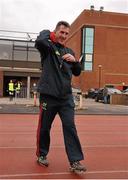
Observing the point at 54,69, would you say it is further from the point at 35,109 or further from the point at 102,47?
the point at 102,47

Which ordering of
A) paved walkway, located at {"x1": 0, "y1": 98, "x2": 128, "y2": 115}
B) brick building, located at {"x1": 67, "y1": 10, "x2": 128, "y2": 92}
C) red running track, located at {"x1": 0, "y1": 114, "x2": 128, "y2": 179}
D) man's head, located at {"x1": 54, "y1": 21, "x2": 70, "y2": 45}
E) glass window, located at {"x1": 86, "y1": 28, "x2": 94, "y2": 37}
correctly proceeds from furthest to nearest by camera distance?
1. glass window, located at {"x1": 86, "y1": 28, "x2": 94, "y2": 37}
2. brick building, located at {"x1": 67, "y1": 10, "x2": 128, "y2": 92}
3. paved walkway, located at {"x1": 0, "y1": 98, "x2": 128, "y2": 115}
4. man's head, located at {"x1": 54, "y1": 21, "x2": 70, "y2": 45}
5. red running track, located at {"x1": 0, "y1": 114, "x2": 128, "y2": 179}

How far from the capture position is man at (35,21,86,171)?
6473 mm

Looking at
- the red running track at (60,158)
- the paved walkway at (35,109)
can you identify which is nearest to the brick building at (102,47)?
the paved walkway at (35,109)

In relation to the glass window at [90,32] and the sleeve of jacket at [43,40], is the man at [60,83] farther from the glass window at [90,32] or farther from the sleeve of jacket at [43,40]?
the glass window at [90,32]

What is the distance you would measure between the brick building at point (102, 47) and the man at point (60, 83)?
223 feet

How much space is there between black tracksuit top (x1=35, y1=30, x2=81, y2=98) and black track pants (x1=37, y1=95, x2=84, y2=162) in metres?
0.14

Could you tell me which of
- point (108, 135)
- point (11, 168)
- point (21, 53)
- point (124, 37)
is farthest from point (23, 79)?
point (11, 168)

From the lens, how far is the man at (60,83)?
647 cm

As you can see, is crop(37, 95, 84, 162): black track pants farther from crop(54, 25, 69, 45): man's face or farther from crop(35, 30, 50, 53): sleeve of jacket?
crop(54, 25, 69, 45): man's face

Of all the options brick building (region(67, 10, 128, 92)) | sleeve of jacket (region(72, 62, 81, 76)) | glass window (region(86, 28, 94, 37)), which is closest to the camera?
sleeve of jacket (region(72, 62, 81, 76))

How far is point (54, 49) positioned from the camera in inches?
259

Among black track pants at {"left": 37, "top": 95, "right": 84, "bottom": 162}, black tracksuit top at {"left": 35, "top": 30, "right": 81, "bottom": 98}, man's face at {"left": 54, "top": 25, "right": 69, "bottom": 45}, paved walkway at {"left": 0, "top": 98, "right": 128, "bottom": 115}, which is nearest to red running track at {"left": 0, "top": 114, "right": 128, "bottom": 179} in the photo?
black track pants at {"left": 37, "top": 95, "right": 84, "bottom": 162}

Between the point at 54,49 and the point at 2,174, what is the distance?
1.85 metres

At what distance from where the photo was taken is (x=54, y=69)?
655 cm
